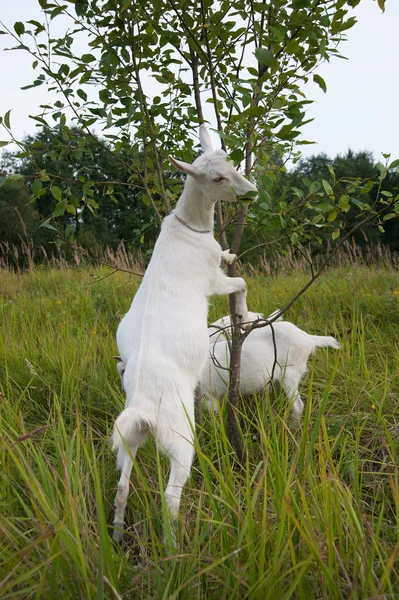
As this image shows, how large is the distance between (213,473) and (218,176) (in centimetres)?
133

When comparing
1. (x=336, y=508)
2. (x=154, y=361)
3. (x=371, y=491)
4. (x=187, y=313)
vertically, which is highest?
(x=187, y=313)

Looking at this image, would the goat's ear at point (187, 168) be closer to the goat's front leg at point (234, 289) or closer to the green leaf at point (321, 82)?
the goat's front leg at point (234, 289)

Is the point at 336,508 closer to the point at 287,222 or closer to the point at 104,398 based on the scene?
the point at 287,222

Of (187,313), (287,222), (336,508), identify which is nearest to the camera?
(336,508)

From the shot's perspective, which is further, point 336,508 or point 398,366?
point 398,366

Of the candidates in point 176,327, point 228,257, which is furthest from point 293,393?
point 176,327

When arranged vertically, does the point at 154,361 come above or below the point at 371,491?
above

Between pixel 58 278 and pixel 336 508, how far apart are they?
585 cm

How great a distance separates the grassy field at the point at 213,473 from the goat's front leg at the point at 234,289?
51 centimetres

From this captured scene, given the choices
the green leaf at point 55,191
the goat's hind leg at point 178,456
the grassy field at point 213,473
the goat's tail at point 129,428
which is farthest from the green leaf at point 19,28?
the goat's hind leg at point 178,456

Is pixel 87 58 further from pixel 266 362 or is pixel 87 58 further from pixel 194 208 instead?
pixel 266 362

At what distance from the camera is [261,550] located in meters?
1.26

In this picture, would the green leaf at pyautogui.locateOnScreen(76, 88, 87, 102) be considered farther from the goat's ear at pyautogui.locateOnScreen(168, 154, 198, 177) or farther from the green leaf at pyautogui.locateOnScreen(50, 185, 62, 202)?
the goat's ear at pyautogui.locateOnScreen(168, 154, 198, 177)

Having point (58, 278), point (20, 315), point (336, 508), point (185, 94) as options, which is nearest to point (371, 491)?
point (336, 508)
